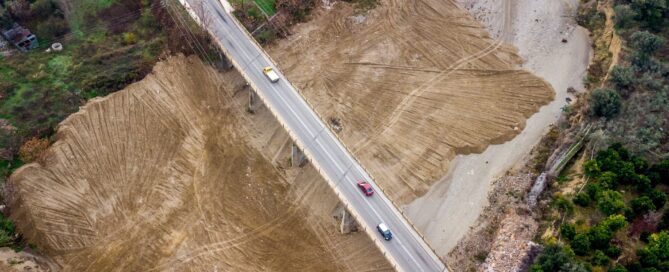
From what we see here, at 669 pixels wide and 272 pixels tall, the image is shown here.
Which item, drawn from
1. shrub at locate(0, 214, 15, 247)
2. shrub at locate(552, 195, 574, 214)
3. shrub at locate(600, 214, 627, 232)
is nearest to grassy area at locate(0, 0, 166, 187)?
shrub at locate(0, 214, 15, 247)

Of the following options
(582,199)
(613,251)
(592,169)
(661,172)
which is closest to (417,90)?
(592,169)

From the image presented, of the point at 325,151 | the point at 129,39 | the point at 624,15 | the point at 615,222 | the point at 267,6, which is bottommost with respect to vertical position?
the point at 615,222

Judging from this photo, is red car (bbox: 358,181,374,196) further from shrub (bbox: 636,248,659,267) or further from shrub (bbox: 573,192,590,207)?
shrub (bbox: 636,248,659,267)

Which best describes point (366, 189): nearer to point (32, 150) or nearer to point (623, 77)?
point (623, 77)

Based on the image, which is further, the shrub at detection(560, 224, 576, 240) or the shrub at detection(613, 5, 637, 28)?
the shrub at detection(613, 5, 637, 28)

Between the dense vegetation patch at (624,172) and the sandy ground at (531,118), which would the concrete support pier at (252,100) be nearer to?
the sandy ground at (531,118)

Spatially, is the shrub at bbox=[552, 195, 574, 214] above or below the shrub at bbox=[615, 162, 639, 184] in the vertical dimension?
below
